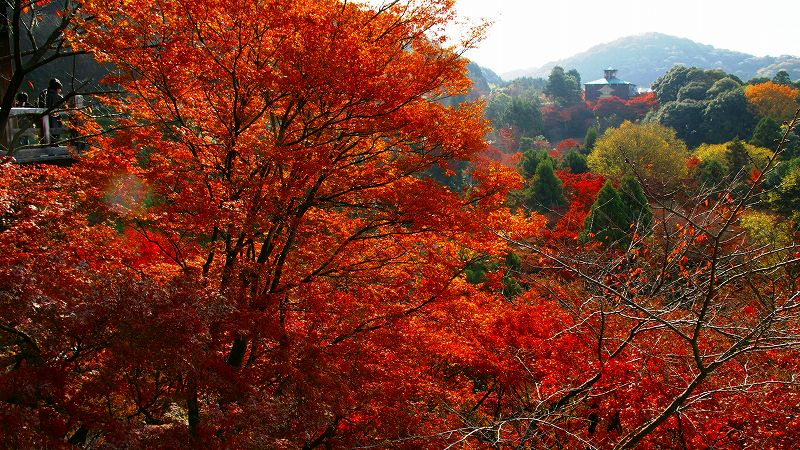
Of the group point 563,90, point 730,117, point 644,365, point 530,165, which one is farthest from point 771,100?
point 644,365

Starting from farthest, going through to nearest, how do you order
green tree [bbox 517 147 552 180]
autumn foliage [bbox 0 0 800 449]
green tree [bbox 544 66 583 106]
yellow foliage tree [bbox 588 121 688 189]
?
green tree [bbox 544 66 583 106], green tree [bbox 517 147 552 180], yellow foliage tree [bbox 588 121 688 189], autumn foliage [bbox 0 0 800 449]

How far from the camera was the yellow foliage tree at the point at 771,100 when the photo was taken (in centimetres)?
5034

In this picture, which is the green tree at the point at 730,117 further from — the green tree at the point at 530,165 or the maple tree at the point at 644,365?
the maple tree at the point at 644,365

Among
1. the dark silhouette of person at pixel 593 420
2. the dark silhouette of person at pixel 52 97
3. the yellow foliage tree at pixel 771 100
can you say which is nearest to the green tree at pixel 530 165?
the yellow foliage tree at pixel 771 100

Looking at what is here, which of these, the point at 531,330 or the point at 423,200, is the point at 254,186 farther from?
the point at 531,330

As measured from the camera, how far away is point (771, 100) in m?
50.7

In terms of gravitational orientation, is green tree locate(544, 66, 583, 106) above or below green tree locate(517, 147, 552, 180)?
above

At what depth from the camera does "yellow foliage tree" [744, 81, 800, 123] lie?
50.3m

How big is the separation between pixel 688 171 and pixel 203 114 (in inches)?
1491

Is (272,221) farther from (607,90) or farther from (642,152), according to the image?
(607,90)

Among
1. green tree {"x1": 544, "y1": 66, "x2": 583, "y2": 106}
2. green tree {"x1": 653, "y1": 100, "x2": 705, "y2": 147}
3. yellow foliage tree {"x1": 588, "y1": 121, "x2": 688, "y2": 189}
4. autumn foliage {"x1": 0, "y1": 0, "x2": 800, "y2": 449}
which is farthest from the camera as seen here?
green tree {"x1": 544, "y1": 66, "x2": 583, "y2": 106}

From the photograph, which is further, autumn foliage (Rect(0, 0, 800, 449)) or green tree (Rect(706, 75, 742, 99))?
green tree (Rect(706, 75, 742, 99))

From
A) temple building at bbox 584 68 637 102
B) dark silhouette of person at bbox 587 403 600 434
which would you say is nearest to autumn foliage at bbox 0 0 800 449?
dark silhouette of person at bbox 587 403 600 434

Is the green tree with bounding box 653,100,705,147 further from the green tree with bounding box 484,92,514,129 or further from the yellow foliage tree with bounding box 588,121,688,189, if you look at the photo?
the green tree with bounding box 484,92,514,129
